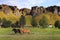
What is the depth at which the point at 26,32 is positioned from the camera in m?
48.5

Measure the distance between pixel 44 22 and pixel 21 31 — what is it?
241ft

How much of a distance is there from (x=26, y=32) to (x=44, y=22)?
7216cm

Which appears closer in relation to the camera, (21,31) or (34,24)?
(21,31)

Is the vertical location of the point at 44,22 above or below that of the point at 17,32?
below

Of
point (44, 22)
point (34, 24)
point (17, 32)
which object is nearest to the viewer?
point (17, 32)

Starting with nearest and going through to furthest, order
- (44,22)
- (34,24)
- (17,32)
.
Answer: (17,32), (44,22), (34,24)

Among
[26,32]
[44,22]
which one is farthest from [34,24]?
[26,32]

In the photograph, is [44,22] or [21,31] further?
[44,22]

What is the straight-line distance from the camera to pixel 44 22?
394 feet

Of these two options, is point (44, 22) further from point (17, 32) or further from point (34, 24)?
point (17, 32)

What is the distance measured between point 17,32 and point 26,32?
8.36 feet

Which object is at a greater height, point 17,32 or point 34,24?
point 17,32

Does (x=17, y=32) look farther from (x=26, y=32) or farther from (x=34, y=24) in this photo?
(x=34, y=24)

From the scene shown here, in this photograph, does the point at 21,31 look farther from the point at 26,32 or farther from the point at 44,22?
the point at 44,22
